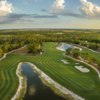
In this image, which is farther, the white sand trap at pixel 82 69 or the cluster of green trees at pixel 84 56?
the cluster of green trees at pixel 84 56

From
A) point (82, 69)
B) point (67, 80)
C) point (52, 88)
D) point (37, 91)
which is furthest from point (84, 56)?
point (37, 91)

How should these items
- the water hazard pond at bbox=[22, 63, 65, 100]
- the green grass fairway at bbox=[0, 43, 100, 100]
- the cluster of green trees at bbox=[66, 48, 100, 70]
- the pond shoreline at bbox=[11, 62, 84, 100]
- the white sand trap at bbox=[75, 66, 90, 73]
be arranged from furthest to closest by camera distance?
the cluster of green trees at bbox=[66, 48, 100, 70], the white sand trap at bbox=[75, 66, 90, 73], the green grass fairway at bbox=[0, 43, 100, 100], the pond shoreline at bbox=[11, 62, 84, 100], the water hazard pond at bbox=[22, 63, 65, 100]

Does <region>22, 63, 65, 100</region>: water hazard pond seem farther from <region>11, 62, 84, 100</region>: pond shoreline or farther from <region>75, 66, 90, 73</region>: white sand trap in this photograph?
<region>75, 66, 90, 73</region>: white sand trap

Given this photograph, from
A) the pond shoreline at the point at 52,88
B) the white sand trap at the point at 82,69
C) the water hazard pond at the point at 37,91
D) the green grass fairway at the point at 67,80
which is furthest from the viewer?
the white sand trap at the point at 82,69

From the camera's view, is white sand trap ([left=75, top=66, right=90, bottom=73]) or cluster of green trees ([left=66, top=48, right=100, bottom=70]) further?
cluster of green trees ([left=66, top=48, right=100, bottom=70])

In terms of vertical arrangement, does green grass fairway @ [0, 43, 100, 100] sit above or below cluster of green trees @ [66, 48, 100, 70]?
above

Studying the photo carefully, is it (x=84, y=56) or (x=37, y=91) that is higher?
(x=37, y=91)

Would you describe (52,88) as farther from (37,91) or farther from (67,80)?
(67,80)

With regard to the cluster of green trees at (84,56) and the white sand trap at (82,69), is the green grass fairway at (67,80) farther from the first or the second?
the cluster of green trees at (84,56)

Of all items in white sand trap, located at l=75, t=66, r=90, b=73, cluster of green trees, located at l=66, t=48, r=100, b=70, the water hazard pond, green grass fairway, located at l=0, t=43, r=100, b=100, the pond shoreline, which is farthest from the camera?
cluster of green trees, located at l=66, t=48, r=100, b=70

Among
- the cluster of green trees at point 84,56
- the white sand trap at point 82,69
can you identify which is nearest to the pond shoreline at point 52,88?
the white sand trap at point 82,69

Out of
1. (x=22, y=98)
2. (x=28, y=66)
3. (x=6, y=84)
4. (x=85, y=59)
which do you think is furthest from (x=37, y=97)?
(x=85, y=59)

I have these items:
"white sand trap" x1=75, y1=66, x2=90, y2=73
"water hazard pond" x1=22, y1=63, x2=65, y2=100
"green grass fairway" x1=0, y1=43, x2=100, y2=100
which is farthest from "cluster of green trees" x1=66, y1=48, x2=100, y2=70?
"water hazard pond" x1=22, y1=63, x2=65, y2=100
